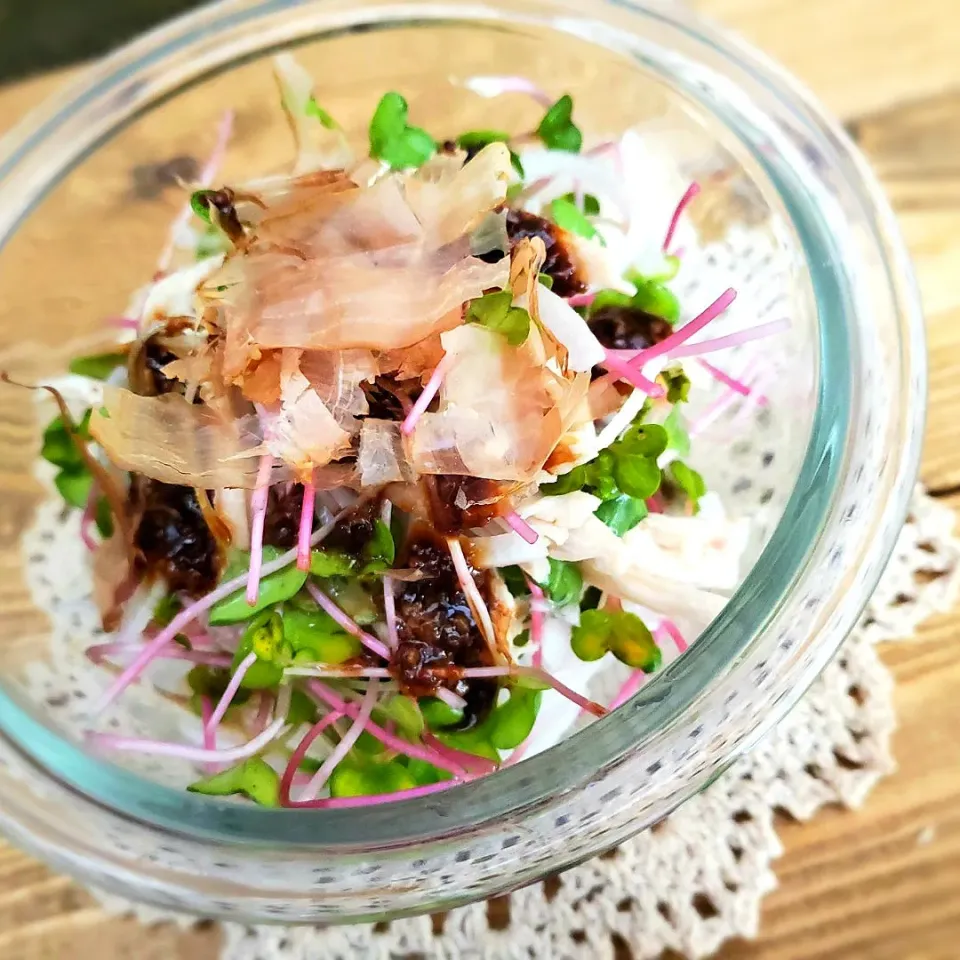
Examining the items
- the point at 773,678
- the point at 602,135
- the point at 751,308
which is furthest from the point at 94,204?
the point at 773,678

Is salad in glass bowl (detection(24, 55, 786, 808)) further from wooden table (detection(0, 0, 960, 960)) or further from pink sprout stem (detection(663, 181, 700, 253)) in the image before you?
wooden table (detection(0, 0, 960, 960))

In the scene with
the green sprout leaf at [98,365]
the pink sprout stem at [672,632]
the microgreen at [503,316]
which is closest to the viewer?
the microgreen at [503,316]

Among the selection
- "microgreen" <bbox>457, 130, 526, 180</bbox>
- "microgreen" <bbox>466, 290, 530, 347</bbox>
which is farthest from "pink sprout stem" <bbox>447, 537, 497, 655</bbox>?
"microgreen" <bbox>457, 130, 526, 180</bbox>

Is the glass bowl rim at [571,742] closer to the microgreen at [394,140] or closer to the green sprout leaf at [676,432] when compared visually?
the green sprout leaf at [676,432]

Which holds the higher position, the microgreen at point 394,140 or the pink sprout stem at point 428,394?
the microgreen at point 394,140

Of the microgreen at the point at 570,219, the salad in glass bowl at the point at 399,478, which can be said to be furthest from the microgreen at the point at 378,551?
the microgreen at the point at 570,219
